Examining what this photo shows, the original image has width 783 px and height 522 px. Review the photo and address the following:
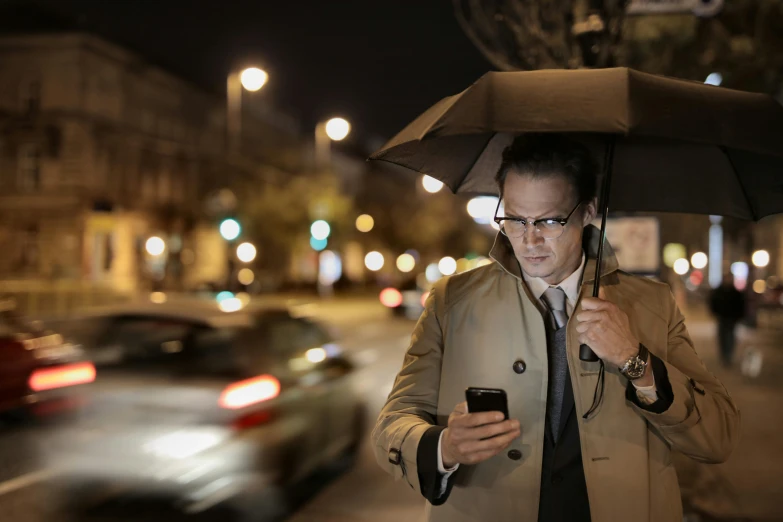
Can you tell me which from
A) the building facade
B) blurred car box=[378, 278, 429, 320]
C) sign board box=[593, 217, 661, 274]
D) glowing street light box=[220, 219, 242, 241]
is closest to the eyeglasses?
sign board box=[593, 217, 661, 274]

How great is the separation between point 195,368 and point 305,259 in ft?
185

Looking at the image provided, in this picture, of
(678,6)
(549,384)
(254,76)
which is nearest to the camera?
(549,384)

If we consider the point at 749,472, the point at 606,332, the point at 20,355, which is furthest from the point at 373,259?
the point at 606,332

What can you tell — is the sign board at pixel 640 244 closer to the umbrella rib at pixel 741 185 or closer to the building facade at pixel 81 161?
the umbrella rib at pixel 741 185

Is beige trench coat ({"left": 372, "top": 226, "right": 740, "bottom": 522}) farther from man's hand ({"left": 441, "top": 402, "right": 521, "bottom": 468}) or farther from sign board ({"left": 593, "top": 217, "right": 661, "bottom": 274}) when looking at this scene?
sign board ({"left": 593, "top": 217, "right": 661, "bottom": 274})

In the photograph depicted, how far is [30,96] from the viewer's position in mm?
38844

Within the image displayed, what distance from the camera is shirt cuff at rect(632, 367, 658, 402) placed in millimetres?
2186

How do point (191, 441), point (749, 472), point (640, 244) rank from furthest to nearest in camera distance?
point (640, 244) → point (749, 472) → point (191, 441)

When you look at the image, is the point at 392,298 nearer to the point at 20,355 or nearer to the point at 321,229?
the point at 321,229

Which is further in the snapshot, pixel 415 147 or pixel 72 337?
pixel 72 337

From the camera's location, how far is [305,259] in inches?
2473

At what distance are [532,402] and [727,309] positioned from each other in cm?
1377

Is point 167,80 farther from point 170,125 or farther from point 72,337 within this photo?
point 72,337

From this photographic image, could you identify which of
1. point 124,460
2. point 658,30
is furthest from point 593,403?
point 658,30
